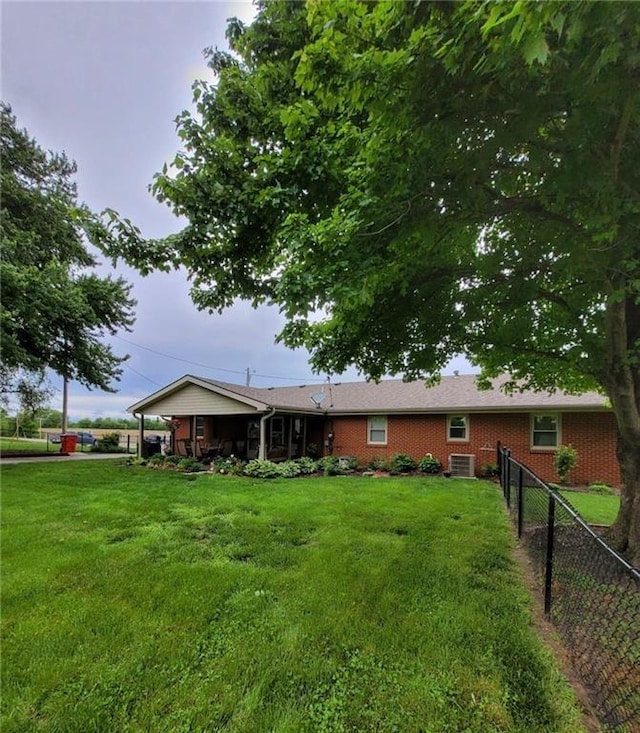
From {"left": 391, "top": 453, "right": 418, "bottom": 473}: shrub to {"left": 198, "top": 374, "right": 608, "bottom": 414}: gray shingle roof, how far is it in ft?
5.89

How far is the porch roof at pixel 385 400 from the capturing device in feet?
42.4

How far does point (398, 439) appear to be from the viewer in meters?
15.3

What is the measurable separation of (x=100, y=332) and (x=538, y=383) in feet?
50.5

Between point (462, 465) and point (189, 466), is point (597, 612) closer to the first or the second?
point (462, 465)

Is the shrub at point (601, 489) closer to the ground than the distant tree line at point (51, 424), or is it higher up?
closer to the ground

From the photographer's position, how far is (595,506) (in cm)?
862

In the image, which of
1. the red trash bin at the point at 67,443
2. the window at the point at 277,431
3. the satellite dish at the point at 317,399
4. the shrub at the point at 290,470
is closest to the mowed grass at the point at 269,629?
the shrub at the point at 290,470

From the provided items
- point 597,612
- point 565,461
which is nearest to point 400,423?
point 565,461

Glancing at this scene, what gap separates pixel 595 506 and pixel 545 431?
4719 millimetres

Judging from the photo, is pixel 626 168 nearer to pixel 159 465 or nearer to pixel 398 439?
pixel 398 439

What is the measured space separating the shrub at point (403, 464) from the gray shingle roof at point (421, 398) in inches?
Result: 70.7

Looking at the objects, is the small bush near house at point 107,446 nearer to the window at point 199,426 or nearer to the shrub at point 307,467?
the window at point 199,426

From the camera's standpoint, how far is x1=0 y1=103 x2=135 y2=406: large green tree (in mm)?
12211

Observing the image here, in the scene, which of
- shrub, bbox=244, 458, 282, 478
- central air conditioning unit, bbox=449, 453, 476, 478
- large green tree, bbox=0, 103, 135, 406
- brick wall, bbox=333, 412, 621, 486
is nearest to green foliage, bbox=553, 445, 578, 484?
brick wall, bbox=333, 412, 621, 486
